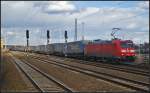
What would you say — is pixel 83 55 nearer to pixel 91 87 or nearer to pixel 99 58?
pixel 99 58

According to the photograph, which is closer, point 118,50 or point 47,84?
point 47,84

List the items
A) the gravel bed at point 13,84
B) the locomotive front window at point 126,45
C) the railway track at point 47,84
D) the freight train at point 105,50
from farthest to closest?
the locomotive front window at point 126,45
the freight train at point 105,50
the gravel bed at point 13,84
the railway track at point 47,84

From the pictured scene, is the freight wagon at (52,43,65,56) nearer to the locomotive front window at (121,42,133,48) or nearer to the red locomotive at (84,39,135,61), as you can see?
the red locomotive at (84,39,135,61)

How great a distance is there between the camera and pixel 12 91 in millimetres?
19969

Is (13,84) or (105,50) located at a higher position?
(105,50)

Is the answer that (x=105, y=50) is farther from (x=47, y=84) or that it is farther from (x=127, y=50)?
(x=47, y=84)

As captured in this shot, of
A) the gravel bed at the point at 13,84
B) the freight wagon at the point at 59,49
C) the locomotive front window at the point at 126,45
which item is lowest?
the gravel bed at the point at 13,84

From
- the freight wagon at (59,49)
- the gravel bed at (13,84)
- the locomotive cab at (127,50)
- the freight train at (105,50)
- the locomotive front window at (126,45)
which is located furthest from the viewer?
the freight wagon at (59,49)

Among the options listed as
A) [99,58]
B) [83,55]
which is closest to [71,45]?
[83,55]

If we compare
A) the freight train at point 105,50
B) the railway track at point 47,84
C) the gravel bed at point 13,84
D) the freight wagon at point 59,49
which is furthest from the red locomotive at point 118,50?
the freight wagon at point 59,49

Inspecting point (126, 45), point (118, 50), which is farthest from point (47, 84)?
point (126, 45)

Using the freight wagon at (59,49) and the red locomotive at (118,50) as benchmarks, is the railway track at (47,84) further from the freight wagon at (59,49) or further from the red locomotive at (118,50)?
the freight wagon at (59,49)

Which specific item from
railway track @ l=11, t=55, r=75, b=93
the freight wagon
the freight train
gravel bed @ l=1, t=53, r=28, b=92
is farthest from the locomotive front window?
the freight wagon

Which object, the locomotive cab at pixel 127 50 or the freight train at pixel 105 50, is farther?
the freight train at pixel 105 50
